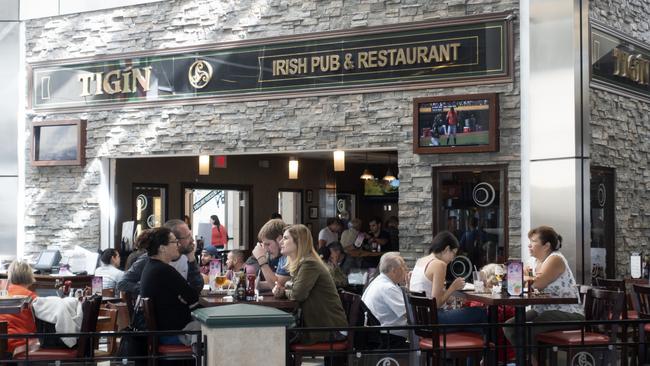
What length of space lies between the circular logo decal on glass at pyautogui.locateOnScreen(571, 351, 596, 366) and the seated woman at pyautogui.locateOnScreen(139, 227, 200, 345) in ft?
9.69

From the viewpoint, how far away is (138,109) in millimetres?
14391

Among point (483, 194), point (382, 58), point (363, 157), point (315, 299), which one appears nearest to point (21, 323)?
point (315, 299)

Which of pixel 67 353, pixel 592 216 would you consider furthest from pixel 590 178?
pixel 67 353

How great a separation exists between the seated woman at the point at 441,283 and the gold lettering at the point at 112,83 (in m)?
7.11

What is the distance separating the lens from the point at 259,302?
27.3 feet

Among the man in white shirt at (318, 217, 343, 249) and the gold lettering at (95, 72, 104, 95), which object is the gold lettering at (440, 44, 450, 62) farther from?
the gold lettering at (95, 72, 104, 95)

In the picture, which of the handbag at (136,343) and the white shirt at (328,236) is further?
the white shirt at (328,236)

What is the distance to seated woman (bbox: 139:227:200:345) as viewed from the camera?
7824 millimetres

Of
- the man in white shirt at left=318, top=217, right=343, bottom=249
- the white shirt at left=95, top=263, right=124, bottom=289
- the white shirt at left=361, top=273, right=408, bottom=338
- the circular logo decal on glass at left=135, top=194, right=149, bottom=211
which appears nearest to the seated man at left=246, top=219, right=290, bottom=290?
the white shirt at left=361, top=273, right=408, bottom=338

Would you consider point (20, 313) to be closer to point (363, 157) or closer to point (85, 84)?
point (85, 84)

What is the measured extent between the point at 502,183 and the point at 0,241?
8251mm

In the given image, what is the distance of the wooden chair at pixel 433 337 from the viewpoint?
766 centimetres

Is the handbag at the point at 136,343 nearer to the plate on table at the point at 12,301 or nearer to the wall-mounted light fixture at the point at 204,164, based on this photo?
the plate on table at the point at 12,301

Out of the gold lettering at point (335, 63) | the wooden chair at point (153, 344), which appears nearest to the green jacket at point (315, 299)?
the wooden chair at point (153, 344)
